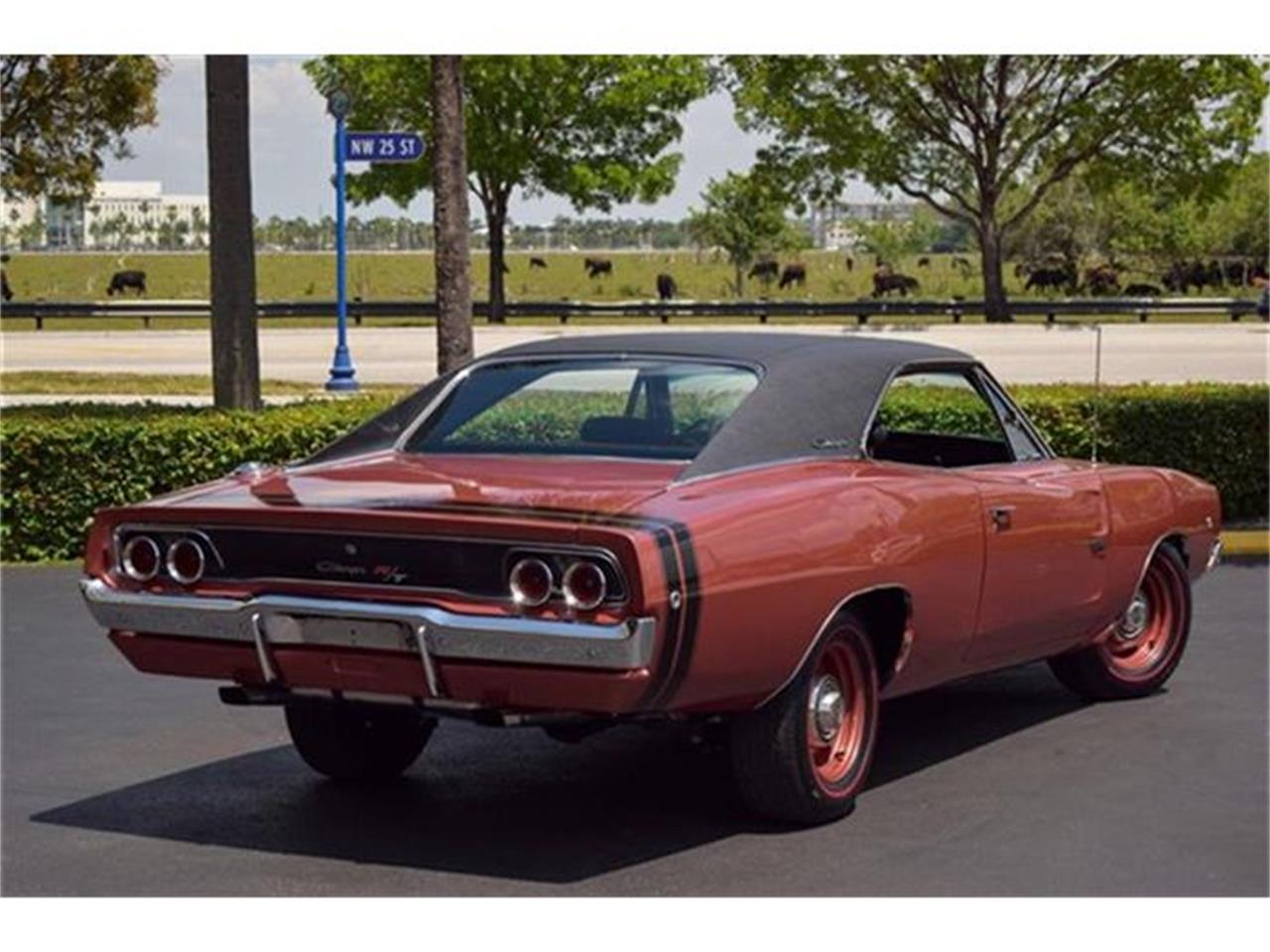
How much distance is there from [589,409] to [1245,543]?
6.94 m

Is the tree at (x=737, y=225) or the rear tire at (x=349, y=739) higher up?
the tree at (x=737, y=225)

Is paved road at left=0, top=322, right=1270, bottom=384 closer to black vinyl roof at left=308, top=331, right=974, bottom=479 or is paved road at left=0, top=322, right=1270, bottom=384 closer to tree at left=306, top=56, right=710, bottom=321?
tree at left=306, top=56, right=710, bottom=321

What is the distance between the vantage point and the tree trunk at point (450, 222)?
1574 centimetres

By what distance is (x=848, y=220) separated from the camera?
71312mm

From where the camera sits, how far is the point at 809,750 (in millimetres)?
6809

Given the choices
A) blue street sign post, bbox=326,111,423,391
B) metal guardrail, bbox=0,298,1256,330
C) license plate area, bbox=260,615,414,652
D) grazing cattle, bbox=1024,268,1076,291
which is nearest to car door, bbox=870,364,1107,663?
license plate area, bbox=260,615,414,652

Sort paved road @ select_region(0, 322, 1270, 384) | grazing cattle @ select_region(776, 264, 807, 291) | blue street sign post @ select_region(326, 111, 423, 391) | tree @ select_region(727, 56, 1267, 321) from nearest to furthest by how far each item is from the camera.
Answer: blue street sign post @ select_region(326, 111, 423, 391)
paved road @ select_region(0, 322, 1270, 384)
tree @ select_region(727, 56, 1267, 321)
grazing cattle @ select_region(776, 264, 807, 291)

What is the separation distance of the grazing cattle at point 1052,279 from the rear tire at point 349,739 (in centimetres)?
5352

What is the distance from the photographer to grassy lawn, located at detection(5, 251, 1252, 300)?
219 feet

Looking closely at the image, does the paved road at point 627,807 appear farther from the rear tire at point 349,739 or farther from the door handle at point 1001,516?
the door handle at point 1001,516

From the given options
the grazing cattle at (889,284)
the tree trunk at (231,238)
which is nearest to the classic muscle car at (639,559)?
the tree trunk at (231,238)

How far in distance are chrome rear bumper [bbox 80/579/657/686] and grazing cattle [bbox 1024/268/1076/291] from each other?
5456 cm

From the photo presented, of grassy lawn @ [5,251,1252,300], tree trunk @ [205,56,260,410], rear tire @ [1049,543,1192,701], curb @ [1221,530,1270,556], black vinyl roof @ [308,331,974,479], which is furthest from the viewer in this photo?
grassy lawn @ [5,251,1252,300]

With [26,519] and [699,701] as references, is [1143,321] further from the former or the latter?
[699,701]
